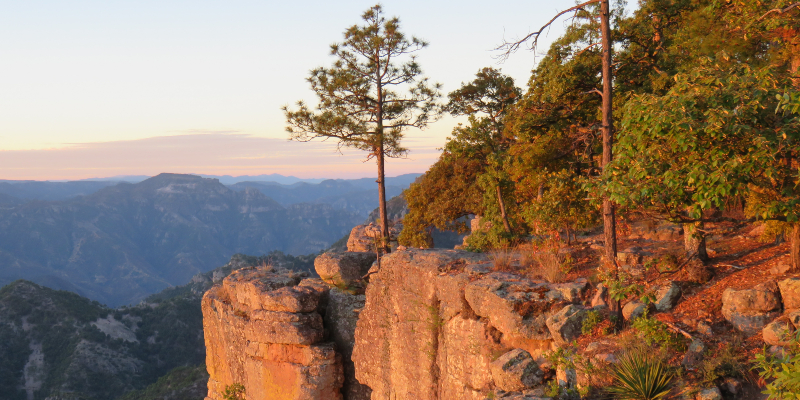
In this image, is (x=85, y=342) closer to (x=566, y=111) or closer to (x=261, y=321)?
(x=261, y=321)

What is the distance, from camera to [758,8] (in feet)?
34.6

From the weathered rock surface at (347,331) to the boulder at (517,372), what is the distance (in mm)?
11859

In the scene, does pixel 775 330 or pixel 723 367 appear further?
pixel 775 330

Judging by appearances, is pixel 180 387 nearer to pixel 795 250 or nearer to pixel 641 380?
pixel 641 380

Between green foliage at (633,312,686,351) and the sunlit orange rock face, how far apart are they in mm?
14453

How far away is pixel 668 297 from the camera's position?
10555 mm

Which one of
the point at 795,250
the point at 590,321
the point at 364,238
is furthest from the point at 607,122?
the point at 364,238

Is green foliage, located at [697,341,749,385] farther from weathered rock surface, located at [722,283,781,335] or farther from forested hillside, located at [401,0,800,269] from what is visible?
forested hillside, located at [401,0,800,269]

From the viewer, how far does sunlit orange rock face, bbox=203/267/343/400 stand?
2111cm

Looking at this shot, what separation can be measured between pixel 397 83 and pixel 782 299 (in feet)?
64.8

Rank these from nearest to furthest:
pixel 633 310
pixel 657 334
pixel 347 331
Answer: pixel 657 334, pixel 633 310, pixel 347 331

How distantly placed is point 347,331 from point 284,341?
2657 millimetres

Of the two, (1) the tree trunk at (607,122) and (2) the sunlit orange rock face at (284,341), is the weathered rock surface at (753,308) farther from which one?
(2) the sunlit orange rock face at (284,341)

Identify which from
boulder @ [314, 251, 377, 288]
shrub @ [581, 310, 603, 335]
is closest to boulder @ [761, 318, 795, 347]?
shrub @ [581, 310, 603, 335]
